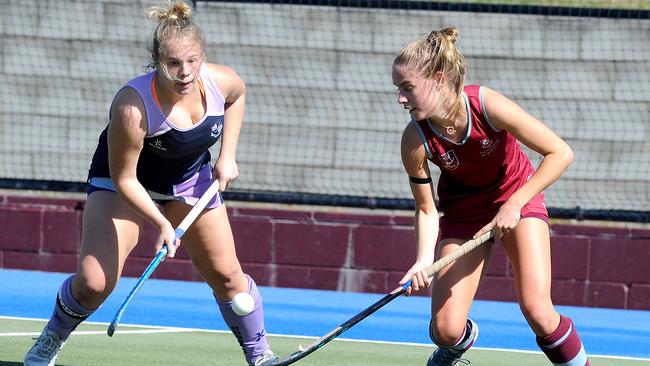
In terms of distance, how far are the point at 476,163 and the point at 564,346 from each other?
0.84 m

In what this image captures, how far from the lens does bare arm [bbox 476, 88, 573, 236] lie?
472 cm

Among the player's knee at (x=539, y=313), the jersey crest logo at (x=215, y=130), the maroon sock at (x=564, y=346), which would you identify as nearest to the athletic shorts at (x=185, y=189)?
the jersey crest logo at (x=215, y=130)

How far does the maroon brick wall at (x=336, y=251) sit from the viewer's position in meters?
8.80

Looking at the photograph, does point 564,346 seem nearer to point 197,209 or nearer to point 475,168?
point 475,168

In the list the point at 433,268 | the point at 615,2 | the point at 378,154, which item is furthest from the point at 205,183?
the point at 615,2

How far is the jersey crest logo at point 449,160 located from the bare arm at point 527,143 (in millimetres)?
221

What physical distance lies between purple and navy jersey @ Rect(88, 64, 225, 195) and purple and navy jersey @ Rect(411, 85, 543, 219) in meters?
0.87

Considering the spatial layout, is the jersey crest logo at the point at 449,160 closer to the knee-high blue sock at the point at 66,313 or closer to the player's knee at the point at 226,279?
the player's knee at the point at 226,279

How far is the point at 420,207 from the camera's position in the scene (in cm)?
500

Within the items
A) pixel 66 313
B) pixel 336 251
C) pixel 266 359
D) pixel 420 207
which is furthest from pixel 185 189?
pixel 336 251

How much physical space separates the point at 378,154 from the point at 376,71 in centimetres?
73

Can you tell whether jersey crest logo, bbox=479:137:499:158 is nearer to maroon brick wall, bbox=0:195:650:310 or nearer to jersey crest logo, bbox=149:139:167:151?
jersey crest logo, bbox=149:139:167:151

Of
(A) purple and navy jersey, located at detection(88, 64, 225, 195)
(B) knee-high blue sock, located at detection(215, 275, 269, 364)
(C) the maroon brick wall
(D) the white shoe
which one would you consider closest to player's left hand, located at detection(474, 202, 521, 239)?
(B) knee-high blue sock, located at detection(215, 275, 269, 364)

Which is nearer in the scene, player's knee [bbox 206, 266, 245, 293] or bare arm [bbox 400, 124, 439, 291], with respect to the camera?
bare arm [bbox 400, 124, 439, 291]
